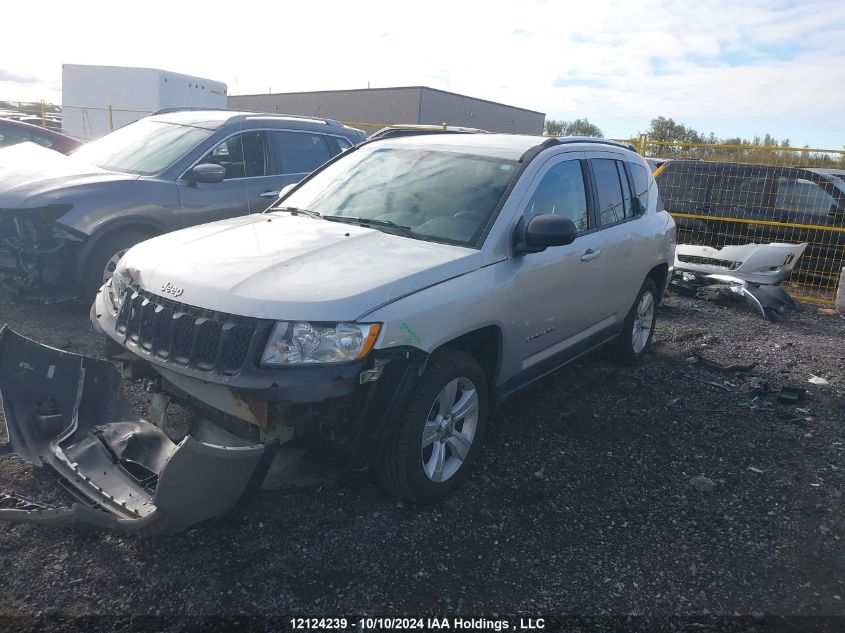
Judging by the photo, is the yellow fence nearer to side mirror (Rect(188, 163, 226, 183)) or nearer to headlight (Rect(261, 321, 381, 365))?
side mirror (Rect(188, 163, 226, 183))

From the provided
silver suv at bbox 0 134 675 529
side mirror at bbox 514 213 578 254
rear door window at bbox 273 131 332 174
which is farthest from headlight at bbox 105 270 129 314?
rear door window at bbox 273 131 332 174

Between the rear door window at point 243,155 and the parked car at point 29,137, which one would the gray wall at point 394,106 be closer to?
the parked car at point 29,137

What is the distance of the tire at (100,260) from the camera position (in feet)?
18.9

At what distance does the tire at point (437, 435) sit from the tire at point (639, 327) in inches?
99.3

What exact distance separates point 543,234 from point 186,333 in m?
1.96

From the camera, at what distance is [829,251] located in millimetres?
9750

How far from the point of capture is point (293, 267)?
3221mm

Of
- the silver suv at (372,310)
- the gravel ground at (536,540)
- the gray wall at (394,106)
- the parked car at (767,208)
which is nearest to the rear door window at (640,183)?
the silver suv at (372,310)

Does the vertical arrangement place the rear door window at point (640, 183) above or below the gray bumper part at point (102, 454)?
above

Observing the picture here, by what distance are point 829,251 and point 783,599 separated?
27.4ft

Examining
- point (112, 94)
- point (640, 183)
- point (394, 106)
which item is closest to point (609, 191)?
point (640, 183)

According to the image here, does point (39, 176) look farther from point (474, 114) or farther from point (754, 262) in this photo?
point (474, 114)

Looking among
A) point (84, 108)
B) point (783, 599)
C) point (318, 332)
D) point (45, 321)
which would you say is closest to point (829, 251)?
point (783, 599)

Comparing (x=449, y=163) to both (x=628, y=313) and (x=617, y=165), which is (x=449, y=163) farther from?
(x=628, y=313)
